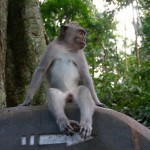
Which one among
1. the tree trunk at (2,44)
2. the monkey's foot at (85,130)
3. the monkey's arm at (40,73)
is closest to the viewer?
the monkey's foot at (85,130)

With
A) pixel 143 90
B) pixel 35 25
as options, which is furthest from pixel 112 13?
pixel 35 25

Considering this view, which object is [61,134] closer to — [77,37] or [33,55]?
[77,37]

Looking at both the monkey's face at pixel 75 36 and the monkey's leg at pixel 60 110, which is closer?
the monkey's leg at pixel 60 110

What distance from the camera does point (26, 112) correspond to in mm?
4531

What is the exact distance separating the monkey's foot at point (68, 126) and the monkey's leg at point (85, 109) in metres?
0.07

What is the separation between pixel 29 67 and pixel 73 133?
109 inches

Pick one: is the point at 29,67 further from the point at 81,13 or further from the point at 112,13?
the point at 112,13

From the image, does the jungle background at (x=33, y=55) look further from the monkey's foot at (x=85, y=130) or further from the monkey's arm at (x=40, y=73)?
the monkey's foot at (x=85, y=130)

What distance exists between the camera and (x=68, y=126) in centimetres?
421

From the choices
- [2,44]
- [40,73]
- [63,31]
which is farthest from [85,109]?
[2,44]

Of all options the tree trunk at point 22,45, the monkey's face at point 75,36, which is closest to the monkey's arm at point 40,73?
the monkey's face at point 75,36

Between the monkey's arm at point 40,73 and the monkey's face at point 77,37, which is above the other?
the monkey's face at point 77,37

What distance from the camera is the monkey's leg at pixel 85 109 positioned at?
4215 millimetres

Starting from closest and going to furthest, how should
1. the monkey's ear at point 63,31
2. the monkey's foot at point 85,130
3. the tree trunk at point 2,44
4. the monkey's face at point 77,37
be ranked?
1. the monkey's foot at point 85,130
2. the monkey's face at point 77,37
3. the monkey's ear at point 63,31
4. the tree trunk at point 2,44
